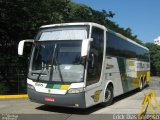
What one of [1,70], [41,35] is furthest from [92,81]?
[1,70]

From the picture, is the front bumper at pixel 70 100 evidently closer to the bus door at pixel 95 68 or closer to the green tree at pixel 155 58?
the bus door at pixel 95 68

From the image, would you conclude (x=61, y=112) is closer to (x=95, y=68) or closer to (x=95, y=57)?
(x=95, y=68)

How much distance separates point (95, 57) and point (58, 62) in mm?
1442

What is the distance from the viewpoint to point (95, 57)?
12.5 meters

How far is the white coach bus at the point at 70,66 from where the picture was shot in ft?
38.0

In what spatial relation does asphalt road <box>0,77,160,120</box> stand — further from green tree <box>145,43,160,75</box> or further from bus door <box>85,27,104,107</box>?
green tree <box>145,43,160,75</box>

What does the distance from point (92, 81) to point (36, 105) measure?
3.08m

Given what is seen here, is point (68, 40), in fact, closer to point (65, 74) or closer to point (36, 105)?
point (65, 74)

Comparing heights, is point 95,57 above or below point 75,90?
above

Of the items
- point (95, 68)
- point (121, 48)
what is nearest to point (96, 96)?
point (95, 68)

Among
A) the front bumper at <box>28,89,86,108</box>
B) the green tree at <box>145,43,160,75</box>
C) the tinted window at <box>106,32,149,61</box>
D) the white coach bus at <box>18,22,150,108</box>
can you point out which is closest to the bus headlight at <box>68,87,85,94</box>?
the white coach bus at <box>18,22,150,108</box>

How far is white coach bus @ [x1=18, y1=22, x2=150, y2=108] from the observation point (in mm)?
11578

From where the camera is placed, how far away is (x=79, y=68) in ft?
38.4

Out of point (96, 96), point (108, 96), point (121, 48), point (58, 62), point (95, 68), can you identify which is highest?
point (121, 48)
